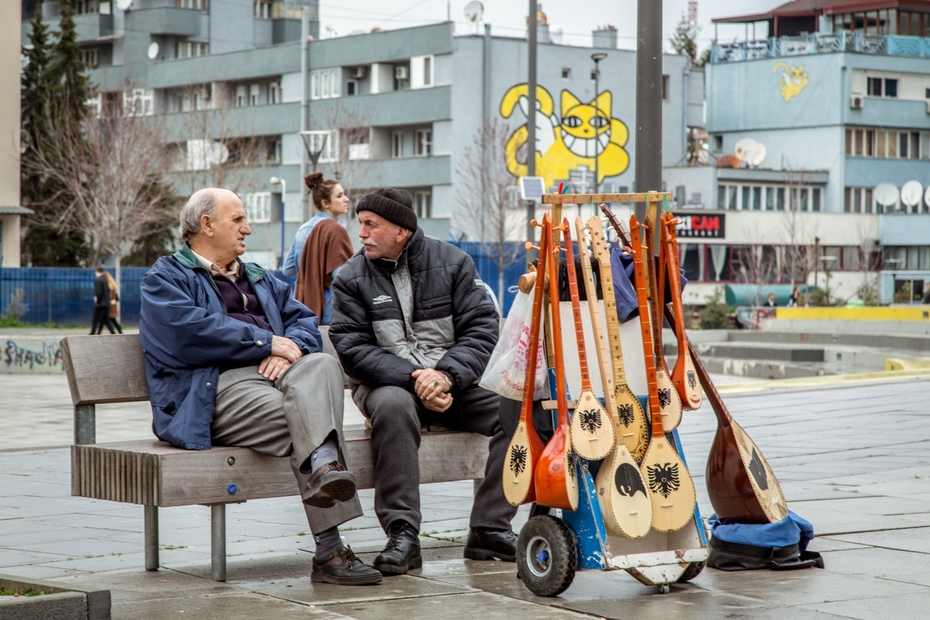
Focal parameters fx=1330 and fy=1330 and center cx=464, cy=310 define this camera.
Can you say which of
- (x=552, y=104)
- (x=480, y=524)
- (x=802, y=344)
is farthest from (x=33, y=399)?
(x=552, y=104)

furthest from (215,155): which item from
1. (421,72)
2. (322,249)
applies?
(322,249)

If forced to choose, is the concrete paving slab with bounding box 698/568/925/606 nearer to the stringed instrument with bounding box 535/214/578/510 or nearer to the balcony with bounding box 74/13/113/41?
the stringed instrument with bounding box 535/214/578/510

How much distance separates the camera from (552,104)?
61000mm

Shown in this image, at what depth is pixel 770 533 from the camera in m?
5.33

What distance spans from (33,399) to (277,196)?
2003 inches

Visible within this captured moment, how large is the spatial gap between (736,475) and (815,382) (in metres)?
11.0

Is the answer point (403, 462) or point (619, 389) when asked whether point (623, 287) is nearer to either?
point (619, 389)

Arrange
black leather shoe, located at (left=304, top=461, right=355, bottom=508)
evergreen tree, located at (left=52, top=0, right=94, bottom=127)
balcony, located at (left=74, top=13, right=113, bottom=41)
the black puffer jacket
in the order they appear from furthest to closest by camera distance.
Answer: balcony, located at (left=74, top=13, right=113, bottom=41) → evergreen tree, located at (left=52, top=0, right=94, bottom=127) → the black puffer jacket → black leather shoe, located at (left=304, top=461, right=355, bottom=508)

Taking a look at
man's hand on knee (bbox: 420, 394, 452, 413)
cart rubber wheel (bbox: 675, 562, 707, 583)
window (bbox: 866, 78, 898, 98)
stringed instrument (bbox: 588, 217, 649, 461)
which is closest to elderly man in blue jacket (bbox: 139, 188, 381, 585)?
man's hand on knee (bbox: 420, 394, 452, 413)

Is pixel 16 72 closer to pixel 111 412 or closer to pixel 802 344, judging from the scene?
pixel 802 344

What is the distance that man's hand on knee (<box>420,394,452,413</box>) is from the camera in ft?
18.4

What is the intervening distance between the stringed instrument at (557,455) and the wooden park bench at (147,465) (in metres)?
0.86

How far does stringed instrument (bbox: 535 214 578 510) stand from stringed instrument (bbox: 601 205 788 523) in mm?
470

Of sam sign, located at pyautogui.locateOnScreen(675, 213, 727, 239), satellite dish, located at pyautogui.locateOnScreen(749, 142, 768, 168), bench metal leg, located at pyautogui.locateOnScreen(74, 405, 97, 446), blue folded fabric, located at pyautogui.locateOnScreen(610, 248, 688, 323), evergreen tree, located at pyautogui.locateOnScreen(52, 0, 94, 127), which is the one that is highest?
evergreen tree, located at pyautogui.locateOnScreen(52, 0, 94, 127)
